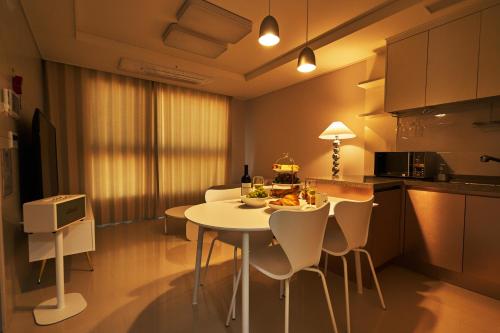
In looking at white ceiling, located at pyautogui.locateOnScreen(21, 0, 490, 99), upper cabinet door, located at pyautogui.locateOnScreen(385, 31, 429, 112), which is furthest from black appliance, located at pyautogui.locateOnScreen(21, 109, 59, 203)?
upper cabinet door, located at pyautogui.locateOnScreen(385, 31, 429, 112)

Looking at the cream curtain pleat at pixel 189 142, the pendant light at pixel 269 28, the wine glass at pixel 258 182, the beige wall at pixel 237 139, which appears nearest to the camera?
the pendant light at pixel 269 28

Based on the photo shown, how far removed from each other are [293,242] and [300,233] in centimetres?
6

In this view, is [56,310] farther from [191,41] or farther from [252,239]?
[191,41]

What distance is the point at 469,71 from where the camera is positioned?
2.11 m

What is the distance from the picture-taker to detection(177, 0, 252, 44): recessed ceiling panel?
2.19 m

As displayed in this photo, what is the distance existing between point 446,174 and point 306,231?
7.04ft

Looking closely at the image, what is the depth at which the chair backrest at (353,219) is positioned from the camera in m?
1.46

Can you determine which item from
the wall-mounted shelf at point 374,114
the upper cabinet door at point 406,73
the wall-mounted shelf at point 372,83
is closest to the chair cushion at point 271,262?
the upper cabinet door at point 406,73

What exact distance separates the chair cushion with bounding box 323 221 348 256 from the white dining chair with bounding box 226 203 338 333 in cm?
35

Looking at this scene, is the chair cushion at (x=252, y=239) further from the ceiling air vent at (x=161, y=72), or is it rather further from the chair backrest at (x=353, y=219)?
the ceiling air vent at (x=161, y=72)

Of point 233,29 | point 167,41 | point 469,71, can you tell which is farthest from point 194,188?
point 469,71

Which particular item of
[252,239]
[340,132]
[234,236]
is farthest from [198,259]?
[340,132]

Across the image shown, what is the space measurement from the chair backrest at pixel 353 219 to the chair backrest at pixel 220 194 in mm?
976

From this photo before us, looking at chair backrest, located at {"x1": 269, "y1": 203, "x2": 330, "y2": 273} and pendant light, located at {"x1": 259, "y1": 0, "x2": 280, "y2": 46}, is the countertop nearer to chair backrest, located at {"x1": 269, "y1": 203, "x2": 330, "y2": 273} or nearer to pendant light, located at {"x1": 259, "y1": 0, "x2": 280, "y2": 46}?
chair backrest, located at {"x1": 269, "y1": 203, "x2": 330, "y2": 273}
